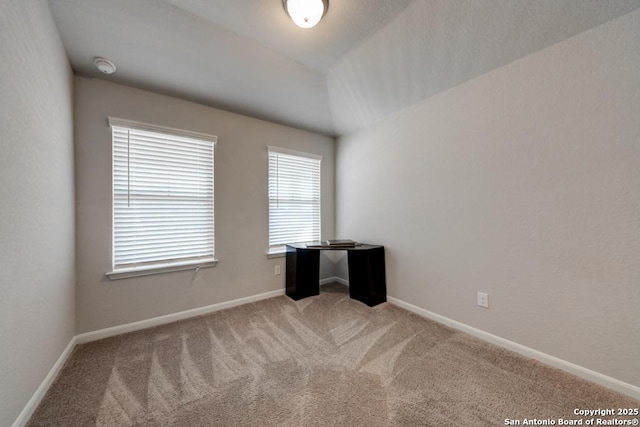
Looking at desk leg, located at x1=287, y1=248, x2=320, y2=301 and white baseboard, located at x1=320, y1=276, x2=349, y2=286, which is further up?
desk leg, located at x1=287, y1=248, x2=320, y2=301

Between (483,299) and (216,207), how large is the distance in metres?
2.81

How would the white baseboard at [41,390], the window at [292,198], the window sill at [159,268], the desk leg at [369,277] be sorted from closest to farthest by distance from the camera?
the white baseboard at [41,390] < the window sill at [159,268] < the desk leg at [369,277] < the window at [292,198]

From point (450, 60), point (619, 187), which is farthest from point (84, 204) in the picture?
point (619, 187)

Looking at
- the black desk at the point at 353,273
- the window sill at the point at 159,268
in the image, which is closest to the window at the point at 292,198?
the black desk at the point at 353,273

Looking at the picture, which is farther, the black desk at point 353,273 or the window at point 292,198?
the window at point 292,198

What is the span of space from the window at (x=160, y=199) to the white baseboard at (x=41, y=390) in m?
0.61

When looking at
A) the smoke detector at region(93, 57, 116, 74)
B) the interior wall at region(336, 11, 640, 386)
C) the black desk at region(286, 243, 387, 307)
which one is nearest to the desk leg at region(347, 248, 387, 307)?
the black desk at region(286, 243, 387, 307)

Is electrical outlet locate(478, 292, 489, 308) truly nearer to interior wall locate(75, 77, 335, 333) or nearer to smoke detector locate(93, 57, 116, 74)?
interior wall locate(75, 77, 335, 333)

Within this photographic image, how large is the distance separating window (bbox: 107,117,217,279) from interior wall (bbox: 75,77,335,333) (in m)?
0.08

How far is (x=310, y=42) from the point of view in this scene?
6.36ft

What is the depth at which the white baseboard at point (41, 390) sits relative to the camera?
3.98ft

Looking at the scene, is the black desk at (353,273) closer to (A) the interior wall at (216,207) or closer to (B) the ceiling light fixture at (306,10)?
(A) the interior wall at (216,207)

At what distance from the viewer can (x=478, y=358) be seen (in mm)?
1780

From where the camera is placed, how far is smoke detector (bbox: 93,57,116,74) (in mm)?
1844
